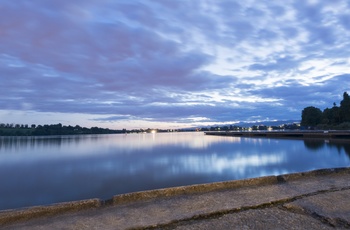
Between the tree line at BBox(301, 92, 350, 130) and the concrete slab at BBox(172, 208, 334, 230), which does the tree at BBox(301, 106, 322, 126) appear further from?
the concrete slab at BBox(172, 208, 334, 230)

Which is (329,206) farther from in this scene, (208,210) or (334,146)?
(334,146)

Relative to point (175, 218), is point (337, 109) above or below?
above

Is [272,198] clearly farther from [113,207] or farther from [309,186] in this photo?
[113,207]

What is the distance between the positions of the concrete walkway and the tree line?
56.5 metres

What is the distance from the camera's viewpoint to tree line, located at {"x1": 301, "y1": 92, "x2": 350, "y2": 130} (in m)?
64.0

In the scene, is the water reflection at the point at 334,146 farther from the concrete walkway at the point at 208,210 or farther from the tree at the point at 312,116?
the tree at the point at 312,116

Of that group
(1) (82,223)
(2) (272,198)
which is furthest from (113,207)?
(2) (272,198)

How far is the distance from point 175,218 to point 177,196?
5.03 ft

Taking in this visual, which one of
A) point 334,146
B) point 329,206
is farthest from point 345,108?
point 329,206

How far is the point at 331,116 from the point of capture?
75.3 meters

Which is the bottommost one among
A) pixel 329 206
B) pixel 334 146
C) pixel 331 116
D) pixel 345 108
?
pixel 334 146

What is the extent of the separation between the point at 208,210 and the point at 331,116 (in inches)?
3326

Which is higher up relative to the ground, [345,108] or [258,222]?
[345,108]

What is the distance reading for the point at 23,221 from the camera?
14.4 feet
